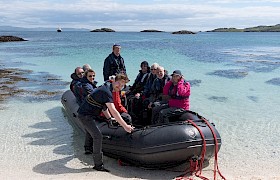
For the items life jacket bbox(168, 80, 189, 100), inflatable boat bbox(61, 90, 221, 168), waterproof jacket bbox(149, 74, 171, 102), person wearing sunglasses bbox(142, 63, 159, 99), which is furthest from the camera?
person wearing sunglasses bbox(142, 63, 159, 99)

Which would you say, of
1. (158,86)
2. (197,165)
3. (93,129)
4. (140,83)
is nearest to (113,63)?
(140,83)

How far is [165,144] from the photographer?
16.7 ft

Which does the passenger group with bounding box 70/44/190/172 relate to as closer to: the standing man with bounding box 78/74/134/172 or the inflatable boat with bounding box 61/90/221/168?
the standing man with bounding box 78/74/134/172

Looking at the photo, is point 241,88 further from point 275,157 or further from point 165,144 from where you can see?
point 165,144

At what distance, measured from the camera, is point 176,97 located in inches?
242

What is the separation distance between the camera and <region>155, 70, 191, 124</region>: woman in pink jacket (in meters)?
6.04

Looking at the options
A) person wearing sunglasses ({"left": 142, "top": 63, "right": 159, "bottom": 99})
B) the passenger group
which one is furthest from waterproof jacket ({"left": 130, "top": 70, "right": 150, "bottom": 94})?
person wearing sunglasses ({"left": 142, "top": 63, "right": 159, "bottom": 99})

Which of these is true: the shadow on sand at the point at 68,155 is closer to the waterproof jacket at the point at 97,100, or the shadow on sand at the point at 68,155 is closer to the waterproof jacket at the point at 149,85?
the waterproof jacket at the point at 97,100

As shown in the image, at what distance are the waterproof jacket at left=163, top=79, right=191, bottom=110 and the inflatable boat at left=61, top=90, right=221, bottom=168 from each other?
623 mm

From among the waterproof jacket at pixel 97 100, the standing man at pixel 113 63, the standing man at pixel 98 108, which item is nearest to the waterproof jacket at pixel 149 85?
the standing man at pixel 113 63

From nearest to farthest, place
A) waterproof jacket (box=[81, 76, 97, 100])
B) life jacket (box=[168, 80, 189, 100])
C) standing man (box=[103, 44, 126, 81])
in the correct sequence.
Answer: waterproof jacket (box=[81, 76, 97, 100]) < life jacket (box=[168, 80, 189, 100]) < standing man (box=[103, 44, 126, 81])

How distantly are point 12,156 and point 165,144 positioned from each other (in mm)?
2936

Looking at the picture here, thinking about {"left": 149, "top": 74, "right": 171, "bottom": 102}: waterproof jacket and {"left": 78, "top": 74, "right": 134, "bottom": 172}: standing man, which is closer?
{"left": 78, "top": 74, "right": 134, "bottom": 172}: standing man

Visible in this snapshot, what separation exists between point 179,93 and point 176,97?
0.12m
